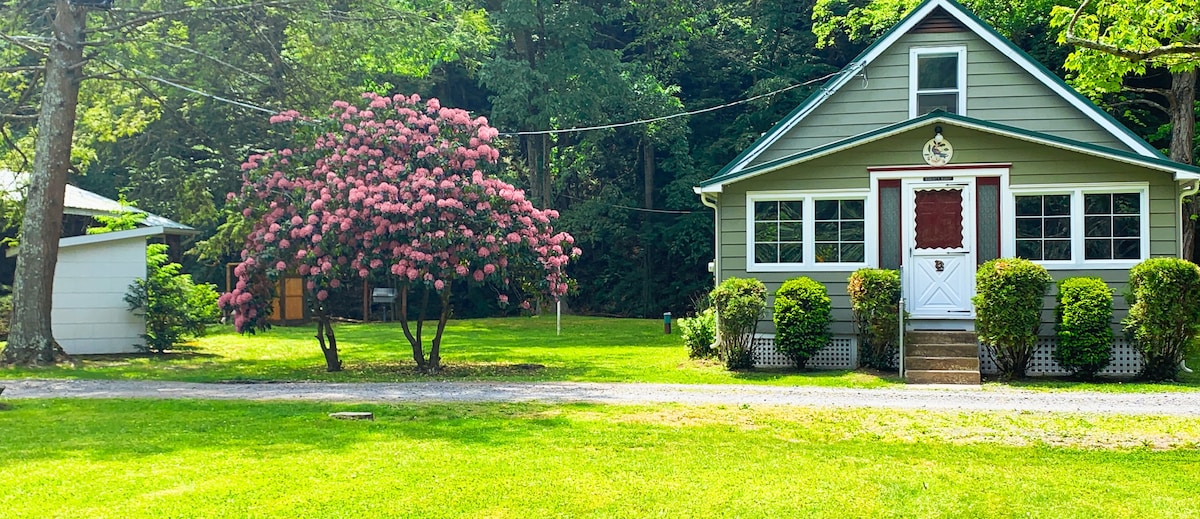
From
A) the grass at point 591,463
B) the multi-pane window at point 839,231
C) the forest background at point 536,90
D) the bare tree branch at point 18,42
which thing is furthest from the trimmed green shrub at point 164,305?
the multi-pane window at point 839,231

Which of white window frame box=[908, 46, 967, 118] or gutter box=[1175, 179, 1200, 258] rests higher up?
white window frame box=[908, 46, 967, 118]

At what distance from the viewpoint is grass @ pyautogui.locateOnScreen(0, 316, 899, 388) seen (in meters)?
16.7

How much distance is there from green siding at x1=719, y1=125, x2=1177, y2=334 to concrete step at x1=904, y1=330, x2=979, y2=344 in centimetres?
116

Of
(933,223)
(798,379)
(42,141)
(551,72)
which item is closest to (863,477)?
(798,379)

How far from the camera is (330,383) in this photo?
1588 cm

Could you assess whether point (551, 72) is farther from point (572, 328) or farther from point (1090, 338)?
point (1090, 338)

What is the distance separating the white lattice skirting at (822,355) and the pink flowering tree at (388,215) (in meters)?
3.25

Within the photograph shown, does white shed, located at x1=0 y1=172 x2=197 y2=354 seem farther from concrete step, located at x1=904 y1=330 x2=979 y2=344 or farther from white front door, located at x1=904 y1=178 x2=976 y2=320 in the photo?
concrete step, located at x1=904 y1=330 x2=979 y2=344

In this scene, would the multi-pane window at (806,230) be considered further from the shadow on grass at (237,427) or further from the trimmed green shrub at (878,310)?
the shadow on grass at (237,427)

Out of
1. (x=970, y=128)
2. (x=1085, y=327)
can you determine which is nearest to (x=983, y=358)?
(x=1085, y=327)

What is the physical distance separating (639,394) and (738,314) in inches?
134

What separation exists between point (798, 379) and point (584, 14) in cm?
2155

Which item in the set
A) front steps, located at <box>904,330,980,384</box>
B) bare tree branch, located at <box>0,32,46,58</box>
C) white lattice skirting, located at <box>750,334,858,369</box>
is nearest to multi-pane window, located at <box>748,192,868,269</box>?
white lattice skirting, located at <box>750,334,858,369</box>

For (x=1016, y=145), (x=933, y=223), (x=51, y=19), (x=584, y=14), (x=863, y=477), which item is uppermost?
(x=584, y=14)
